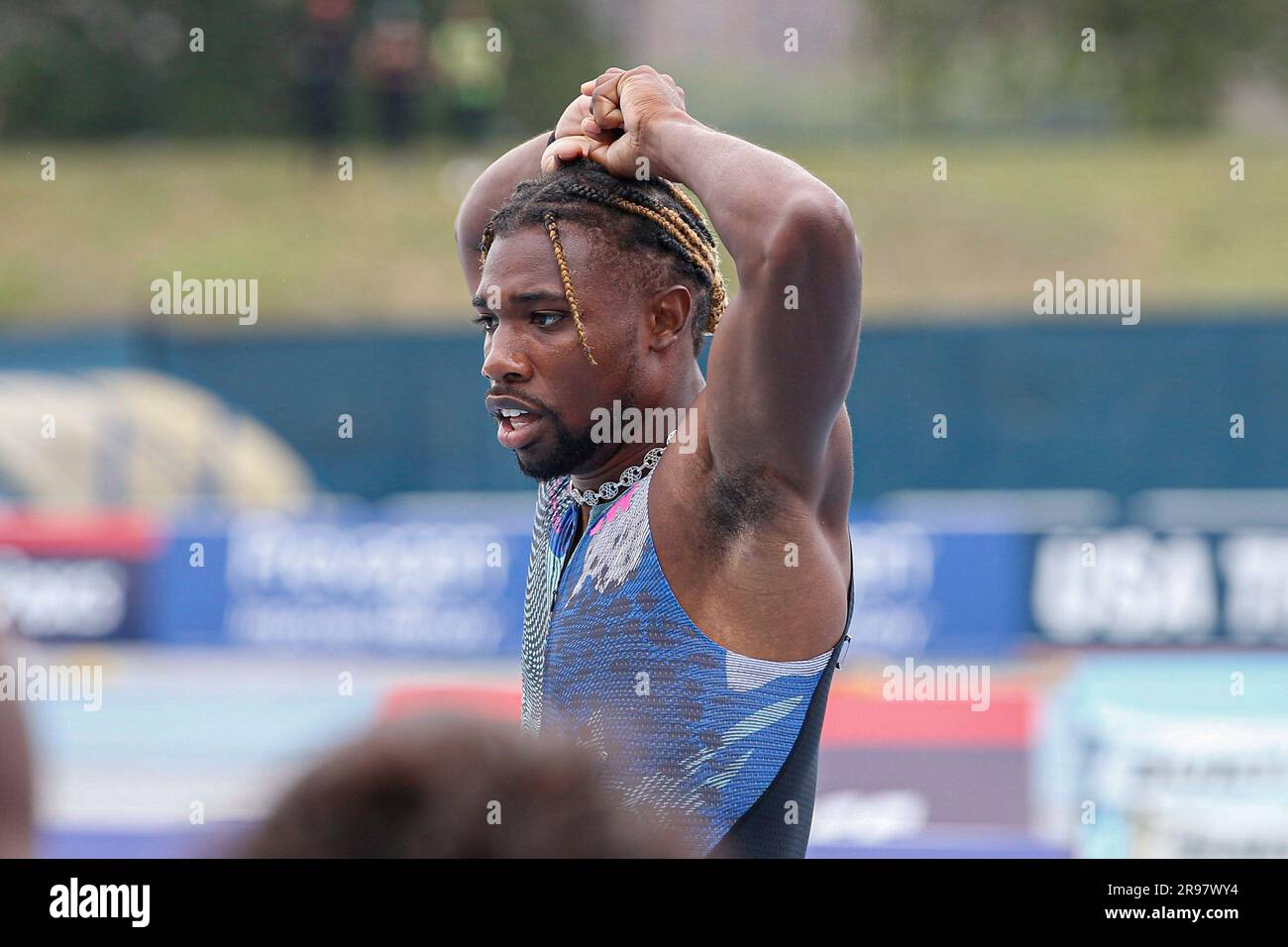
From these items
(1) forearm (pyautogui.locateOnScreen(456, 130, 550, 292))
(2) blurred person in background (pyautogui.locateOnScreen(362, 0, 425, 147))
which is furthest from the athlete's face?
(2) blurred person in background (pyautogui.locateOnScreen(362, 0, 425, 147))

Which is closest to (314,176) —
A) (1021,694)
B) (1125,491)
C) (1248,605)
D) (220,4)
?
(220,4)

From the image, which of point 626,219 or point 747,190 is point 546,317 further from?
point 747,190

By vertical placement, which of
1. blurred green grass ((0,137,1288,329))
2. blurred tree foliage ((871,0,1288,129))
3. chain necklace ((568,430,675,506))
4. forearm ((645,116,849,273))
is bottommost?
chain necklace ((568,430,675,506))

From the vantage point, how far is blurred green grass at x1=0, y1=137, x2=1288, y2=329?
836 inches

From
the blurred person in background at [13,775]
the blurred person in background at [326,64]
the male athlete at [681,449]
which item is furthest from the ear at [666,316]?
the blurred person in background at [326,64]

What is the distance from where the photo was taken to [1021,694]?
7.45 m

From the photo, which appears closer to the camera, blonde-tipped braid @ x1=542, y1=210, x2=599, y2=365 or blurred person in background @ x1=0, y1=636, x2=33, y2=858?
blurred person in background @ x1=0, y1=636, x2=33, y2=858

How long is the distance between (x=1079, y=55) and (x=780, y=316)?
27.8 metres

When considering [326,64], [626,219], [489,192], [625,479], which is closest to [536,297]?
[626,219]

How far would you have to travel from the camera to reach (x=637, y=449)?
103 inches

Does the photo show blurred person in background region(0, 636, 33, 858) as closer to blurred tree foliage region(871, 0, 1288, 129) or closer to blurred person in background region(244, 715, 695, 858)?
blurred person in background region(244, 715, 695, 858)

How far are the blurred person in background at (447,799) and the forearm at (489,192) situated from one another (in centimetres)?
197

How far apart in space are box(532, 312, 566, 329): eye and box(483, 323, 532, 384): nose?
40 mm
